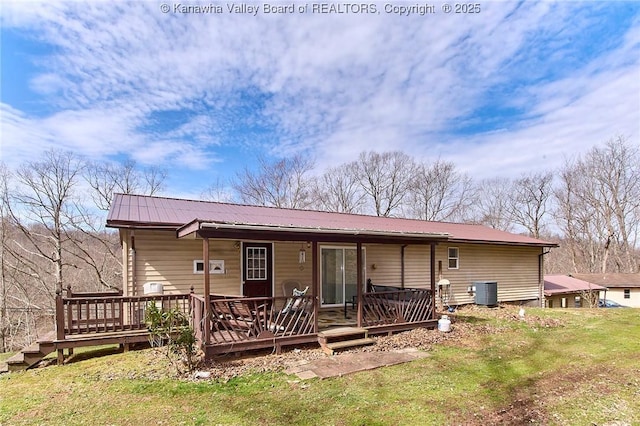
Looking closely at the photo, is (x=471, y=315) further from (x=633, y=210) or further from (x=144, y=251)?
(x=633, y=210)

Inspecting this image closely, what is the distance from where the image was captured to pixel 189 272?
843cm

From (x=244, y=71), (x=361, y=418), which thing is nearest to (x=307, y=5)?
(x=244, y=71)

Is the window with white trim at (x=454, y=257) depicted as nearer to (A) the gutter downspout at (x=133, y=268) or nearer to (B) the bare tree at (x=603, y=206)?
(A) the gutter downspout at (x=133, y=268)

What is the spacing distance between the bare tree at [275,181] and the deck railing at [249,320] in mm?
19672

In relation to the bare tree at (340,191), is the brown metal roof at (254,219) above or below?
below

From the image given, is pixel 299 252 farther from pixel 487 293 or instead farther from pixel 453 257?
pixel 487 293

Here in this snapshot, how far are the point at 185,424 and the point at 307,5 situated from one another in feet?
25.0

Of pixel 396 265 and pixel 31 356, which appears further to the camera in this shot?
pixel 396 265

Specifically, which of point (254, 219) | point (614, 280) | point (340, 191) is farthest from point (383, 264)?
point (614, 280)

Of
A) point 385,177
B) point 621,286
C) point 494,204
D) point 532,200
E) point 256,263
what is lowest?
point 621,286

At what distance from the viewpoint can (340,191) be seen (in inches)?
1134

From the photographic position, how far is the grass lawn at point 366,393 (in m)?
3.99

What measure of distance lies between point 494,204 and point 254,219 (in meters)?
27.3

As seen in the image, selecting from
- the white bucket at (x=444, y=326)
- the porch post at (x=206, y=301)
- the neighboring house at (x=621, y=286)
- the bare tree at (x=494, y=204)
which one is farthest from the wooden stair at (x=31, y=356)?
the bare tree at (x=494, y=204)
